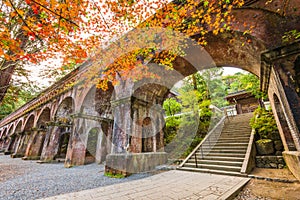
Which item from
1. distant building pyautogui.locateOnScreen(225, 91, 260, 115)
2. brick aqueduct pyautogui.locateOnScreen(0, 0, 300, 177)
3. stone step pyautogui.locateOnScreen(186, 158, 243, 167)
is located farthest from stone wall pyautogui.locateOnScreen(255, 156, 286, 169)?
distant building pyautogui.locateOnScreen(225, 91, 260, 115)

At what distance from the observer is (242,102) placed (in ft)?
51.8

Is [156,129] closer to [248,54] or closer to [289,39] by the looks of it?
[248,54]

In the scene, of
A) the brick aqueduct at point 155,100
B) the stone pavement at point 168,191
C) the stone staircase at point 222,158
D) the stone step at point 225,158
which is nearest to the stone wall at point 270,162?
the stone staircase at point 222,158

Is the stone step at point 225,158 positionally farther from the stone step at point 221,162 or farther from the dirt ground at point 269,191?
the dirt ground at point 269,191

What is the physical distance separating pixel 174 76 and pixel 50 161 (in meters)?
11.9

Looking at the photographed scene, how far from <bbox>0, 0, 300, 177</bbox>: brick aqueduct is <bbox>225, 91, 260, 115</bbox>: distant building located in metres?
10.5

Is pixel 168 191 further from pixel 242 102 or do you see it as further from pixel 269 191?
pixel 242 102

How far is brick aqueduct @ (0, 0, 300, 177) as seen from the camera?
12.2 ft

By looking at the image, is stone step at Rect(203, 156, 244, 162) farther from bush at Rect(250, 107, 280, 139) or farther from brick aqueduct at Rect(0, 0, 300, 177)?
bush at Rect(250, 107, 280, 139)

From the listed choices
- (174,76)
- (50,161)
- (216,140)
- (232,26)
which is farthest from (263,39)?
(50,161)

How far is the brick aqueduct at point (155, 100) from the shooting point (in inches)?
146

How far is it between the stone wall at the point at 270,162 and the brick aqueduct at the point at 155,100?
779 millimetres

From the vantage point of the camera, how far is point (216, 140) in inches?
344

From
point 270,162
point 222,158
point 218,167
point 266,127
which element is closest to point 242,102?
point 266,127
